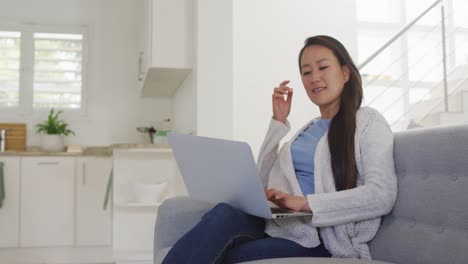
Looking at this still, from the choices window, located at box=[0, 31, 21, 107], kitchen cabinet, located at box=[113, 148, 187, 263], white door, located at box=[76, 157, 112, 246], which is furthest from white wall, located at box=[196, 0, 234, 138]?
window, located at box=[0, 31, 21, 107]

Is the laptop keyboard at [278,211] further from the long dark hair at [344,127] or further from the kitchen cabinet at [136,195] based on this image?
the kitchen cabinet at [136,195]

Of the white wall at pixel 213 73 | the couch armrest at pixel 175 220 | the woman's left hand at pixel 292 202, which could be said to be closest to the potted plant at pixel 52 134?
the white wall at pixel 213 73

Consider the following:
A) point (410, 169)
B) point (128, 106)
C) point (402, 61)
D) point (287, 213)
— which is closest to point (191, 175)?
point (287, 213)

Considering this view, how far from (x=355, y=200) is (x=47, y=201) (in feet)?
12.0

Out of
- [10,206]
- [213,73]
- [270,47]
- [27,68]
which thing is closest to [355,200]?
[213,73]

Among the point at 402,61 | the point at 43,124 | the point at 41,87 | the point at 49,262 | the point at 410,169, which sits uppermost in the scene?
the point at 402,61

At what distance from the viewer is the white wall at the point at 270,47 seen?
5430 millimetres

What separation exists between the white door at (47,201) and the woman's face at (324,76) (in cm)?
329

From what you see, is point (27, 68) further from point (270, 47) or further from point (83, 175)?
point (270, 47)

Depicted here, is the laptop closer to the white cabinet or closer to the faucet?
the white cabinet

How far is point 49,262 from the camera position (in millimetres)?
4398

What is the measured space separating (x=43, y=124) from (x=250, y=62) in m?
2.25

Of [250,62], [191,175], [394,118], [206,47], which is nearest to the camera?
[191,175]

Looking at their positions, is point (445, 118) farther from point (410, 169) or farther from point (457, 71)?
point (410, 169)
